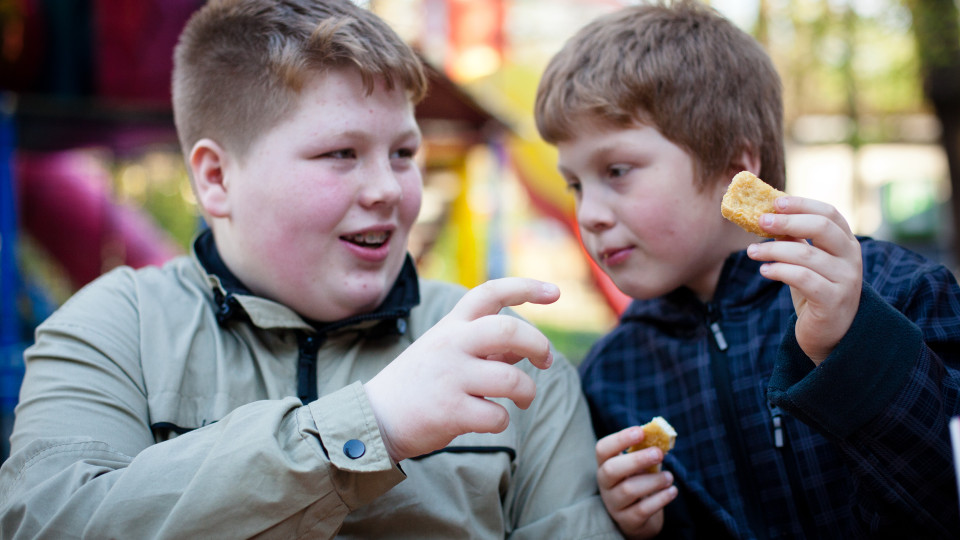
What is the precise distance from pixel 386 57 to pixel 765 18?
9.51 meters

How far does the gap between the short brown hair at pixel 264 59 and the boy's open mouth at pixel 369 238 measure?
1.00ft

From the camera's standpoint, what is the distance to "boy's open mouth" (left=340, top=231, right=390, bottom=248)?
1.67 m

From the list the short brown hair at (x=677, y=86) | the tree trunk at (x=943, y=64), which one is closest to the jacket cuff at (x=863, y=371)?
the short brown hair at (x=677, y=86)

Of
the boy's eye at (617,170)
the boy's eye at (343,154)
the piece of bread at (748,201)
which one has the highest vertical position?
the boy's eye at (343,154)

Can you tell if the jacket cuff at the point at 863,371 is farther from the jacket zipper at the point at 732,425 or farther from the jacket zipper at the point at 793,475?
the jacket zipper at the point at 732,425

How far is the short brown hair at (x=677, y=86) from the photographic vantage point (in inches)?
71.5

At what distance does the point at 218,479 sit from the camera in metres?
1.13

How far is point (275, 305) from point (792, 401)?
1.05 m

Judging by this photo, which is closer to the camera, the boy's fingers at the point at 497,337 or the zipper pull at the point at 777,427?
the boy's fingers at the point at 497,337

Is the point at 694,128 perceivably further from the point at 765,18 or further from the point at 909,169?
the point at 909,169

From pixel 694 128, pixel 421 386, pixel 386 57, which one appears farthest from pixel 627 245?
pixel 421 386

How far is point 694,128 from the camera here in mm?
1812

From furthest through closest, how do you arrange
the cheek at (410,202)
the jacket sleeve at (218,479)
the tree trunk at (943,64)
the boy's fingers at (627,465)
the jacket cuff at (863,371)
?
1. the tree trunk at (943,64)
2. the cheek at (410,202)
3. the boy's fingers at (627,465)
4. the jacket cuff at (863,371)
5. the jacket sleeve at (218,479)

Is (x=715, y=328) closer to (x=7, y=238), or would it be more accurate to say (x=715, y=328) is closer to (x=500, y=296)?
(x=500, y=296)
